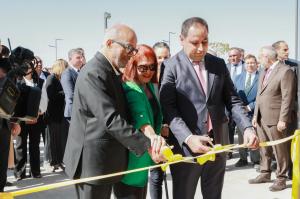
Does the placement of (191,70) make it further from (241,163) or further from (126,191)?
(241,163)

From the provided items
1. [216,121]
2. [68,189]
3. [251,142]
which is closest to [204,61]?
[216,121]

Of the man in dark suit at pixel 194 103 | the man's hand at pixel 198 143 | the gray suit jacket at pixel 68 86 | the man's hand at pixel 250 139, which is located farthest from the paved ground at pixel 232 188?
the man's hand at pixel 198 143

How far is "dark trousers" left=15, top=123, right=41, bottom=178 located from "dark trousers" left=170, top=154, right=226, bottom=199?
3.85 meters

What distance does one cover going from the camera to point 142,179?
2.71m

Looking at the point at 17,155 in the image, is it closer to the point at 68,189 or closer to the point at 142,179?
the point at 68,189

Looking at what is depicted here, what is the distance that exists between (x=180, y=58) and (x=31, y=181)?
3998 mm

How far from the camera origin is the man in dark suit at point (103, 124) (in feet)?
7.75

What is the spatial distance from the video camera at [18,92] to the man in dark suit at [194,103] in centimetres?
100

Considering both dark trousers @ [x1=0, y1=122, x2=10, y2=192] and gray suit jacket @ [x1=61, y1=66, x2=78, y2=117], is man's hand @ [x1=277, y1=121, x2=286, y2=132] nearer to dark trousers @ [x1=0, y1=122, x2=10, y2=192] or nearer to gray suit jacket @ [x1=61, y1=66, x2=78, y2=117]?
gray suit jacket @ [x1=61, y1=66, x2=78, y2=117]

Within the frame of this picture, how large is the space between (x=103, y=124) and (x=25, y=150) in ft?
14.4

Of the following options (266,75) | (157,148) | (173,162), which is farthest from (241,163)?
(157,148)

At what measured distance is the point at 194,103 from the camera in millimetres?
3018

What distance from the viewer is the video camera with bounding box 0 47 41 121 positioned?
8.66 feet

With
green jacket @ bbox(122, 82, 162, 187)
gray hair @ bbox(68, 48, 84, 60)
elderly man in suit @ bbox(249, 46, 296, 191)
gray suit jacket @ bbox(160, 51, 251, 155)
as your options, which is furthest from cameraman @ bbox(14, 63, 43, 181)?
green jacket @ bbox(122, 82, 162, 187)
